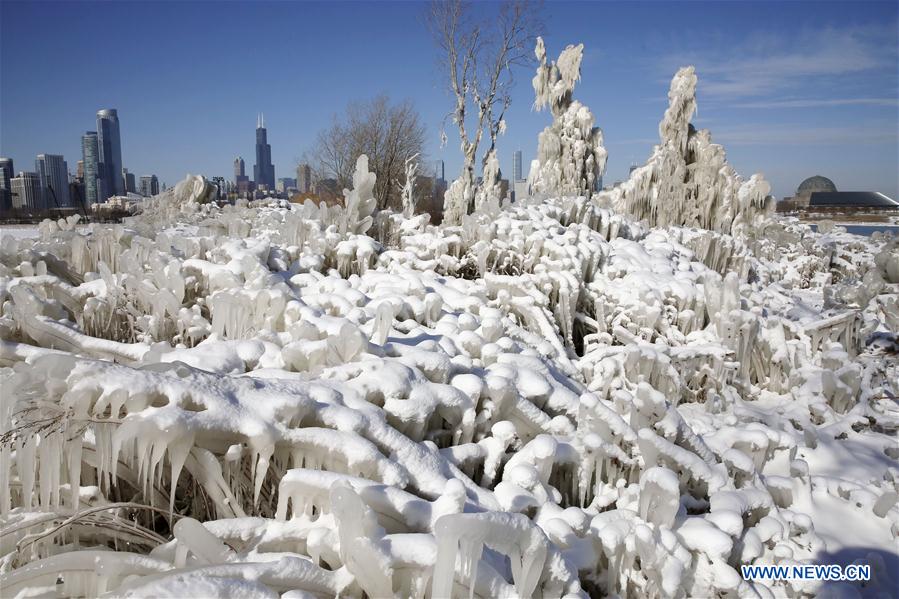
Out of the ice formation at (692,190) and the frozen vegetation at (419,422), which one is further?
the ice formation at (692,190)

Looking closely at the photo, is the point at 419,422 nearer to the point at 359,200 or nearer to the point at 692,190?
the point at 359,200

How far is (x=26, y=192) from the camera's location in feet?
43.6

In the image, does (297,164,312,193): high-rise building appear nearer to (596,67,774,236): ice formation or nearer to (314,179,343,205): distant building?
(314,179,343,205): distant building

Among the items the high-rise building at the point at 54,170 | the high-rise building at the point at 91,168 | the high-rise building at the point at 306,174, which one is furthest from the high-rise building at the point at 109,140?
the high-rise building at the point at 54,170

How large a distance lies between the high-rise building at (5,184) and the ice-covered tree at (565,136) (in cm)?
1440

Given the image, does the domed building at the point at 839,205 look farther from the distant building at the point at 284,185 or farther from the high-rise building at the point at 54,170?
the distant building at the point at 284,185

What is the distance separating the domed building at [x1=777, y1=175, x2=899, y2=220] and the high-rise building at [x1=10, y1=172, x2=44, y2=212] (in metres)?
27.9

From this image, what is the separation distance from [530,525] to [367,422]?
2.59 feet

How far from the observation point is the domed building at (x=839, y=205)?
25688mm

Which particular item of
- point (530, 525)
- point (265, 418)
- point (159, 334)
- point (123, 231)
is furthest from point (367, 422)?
point (123, 231)

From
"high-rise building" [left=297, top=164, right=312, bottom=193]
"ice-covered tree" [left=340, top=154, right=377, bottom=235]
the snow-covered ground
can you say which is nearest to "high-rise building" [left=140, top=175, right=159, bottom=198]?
the snow-covered ground

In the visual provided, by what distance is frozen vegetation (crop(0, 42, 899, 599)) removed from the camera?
5.24ft

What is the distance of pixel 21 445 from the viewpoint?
5.23 ft

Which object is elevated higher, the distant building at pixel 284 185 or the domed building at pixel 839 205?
the distant building at pixel 284 185
